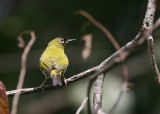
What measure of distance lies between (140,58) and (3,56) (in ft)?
9.22

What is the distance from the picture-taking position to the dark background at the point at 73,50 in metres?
5.15

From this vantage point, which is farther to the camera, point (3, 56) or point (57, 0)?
point (57, 0)

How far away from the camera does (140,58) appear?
5.71 metres

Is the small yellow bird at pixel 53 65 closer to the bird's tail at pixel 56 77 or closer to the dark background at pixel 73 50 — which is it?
the bird's tail at pixel 56 77

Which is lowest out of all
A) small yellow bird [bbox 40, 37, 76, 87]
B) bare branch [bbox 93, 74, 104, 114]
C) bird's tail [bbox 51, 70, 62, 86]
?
bare branch [bbox 93, 74, 104, 114]

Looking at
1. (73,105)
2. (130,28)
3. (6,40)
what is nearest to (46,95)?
(73,105)

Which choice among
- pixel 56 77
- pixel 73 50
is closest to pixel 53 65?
pixel 56 77

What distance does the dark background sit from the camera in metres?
5.15

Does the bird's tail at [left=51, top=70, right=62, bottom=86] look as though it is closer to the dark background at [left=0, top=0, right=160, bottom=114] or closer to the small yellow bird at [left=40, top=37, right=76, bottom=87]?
the small yellow bird at [left=40, top=37, right=76, bottom=87]

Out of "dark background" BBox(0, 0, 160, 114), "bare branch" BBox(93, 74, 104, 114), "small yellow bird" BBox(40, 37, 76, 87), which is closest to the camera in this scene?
"bare branch" BBox(93, 74, 104, 114)

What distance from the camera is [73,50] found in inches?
268

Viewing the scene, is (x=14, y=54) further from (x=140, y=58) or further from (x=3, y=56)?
(x=140, y=58)

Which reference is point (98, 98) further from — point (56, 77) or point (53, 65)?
point (53, 65)

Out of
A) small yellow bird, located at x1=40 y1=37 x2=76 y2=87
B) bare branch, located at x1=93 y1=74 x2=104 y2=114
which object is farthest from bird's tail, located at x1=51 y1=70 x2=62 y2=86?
bare branch, located at x1=93 y1=74 x2=104 y2=114
